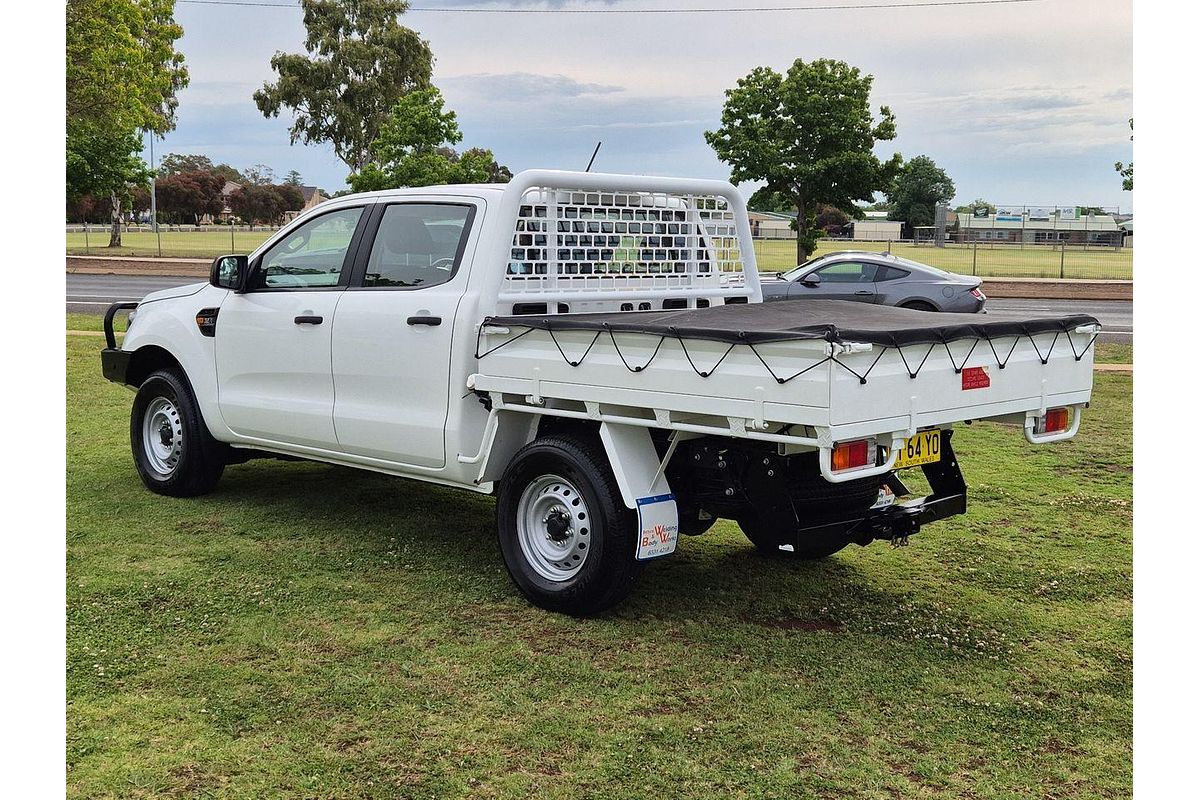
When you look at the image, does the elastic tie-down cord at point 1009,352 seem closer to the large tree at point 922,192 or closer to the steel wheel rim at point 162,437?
the steel wheel rim at point 162,437

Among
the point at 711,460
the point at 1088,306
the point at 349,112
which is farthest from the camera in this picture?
the point at 349,112

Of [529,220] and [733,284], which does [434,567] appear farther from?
[733,284]

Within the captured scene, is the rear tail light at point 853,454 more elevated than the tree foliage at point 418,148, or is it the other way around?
the tree foliage at point 418,148

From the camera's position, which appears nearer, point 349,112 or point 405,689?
point 405,689

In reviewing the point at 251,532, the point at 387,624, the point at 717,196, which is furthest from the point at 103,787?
the point at 717,196

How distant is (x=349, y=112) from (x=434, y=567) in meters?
55.7

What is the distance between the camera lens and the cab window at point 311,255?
6902 millimetres

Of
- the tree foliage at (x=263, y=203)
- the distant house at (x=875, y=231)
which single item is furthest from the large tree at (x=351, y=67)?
the tree foliage at (x=263, y=203)

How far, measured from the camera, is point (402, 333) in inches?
248

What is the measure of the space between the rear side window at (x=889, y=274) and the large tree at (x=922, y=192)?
7945 cm

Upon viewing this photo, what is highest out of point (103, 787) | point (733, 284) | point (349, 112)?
point (349, 112)

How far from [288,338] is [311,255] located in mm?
519

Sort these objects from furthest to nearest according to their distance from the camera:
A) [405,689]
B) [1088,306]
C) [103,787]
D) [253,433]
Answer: [1088,306] < [253,433] < [405,689] < [103,787]

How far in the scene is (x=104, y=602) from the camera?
5855 mm
